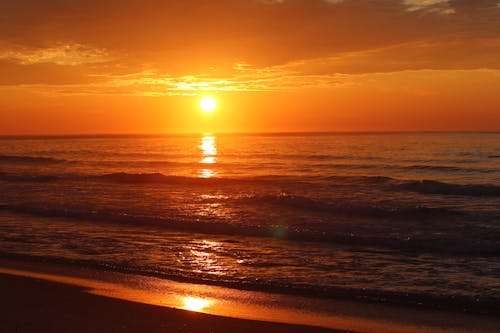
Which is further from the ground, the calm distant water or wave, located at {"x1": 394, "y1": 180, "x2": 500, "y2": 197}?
the calm distant water

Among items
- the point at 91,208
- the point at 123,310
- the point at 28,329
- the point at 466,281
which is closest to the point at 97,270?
the point at 123,310

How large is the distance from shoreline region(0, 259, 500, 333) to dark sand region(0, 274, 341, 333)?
0.02m

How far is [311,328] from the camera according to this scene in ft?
24.2

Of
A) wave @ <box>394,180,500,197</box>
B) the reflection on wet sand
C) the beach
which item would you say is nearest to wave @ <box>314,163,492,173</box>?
wave @ <box>394,180,500,197</box>

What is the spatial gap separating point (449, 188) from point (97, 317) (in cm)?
2625

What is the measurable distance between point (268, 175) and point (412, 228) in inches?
886


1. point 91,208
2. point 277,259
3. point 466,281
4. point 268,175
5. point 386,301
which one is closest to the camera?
point 386,301

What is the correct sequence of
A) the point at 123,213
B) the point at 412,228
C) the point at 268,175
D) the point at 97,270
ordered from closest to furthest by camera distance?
the point at 97,270 → the point at 412,228 → the point at 123,213 → the point at 268,175

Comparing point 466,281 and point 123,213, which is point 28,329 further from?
point 123,213

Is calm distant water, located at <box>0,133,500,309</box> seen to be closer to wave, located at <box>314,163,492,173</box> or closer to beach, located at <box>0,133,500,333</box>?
beach, located at <box>0,133,500,333</box>

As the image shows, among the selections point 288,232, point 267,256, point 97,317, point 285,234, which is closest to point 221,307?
point 97,317

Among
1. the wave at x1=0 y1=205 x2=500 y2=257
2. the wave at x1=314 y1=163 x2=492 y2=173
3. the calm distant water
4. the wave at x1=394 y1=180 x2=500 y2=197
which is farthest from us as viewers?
the wave at x1=314 y1=163 x2=492 y2=173

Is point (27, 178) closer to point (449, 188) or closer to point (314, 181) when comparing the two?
point (314, 181)

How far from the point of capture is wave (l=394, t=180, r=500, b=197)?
89.1ft
